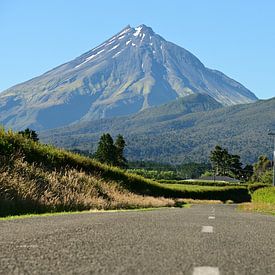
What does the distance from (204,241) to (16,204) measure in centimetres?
1104

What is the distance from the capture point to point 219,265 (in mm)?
6676

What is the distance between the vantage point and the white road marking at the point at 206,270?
6074 mm

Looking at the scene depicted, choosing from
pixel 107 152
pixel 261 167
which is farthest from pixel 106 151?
pixel 261 167

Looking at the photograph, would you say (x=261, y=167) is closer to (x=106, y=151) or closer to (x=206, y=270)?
(x=106, y=151)

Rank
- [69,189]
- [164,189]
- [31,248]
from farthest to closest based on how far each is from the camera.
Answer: [164,189], [69,189], [31,248]

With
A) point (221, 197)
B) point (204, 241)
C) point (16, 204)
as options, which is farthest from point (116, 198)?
point (221, 197)

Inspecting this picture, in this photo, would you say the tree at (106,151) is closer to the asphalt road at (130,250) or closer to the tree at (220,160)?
the tree at (220,160)

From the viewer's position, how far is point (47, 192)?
23688 mm

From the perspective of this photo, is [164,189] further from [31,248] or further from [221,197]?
[31,248]

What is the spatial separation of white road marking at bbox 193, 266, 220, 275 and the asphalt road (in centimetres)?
Result: 1

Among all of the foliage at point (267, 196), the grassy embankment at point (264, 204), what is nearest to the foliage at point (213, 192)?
the foliage at point (267, 196)

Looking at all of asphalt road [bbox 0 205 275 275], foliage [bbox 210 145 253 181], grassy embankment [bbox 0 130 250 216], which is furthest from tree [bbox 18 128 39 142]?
foliage [bbox 210 145 253 181]

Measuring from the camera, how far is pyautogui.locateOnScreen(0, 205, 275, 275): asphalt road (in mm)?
6355

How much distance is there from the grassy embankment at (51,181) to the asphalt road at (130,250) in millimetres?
8206
